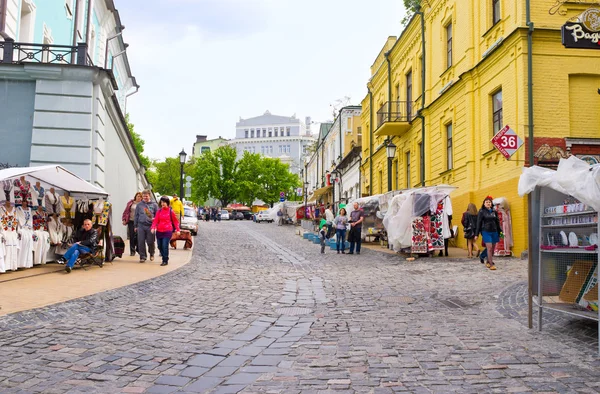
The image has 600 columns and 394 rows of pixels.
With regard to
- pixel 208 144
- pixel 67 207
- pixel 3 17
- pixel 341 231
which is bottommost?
pixel 341 231

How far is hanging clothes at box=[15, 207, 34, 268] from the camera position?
1066cm

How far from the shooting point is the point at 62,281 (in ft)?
30.7

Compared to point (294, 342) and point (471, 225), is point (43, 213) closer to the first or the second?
point (294, 342)

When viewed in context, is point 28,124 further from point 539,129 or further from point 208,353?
point 539,129

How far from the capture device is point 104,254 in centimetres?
1276

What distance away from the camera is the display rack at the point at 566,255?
5.85 m

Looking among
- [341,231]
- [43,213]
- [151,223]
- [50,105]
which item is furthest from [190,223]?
[43,213]

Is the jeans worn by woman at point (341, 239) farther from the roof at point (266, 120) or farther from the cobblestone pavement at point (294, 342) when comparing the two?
the roof at point (266, 120)

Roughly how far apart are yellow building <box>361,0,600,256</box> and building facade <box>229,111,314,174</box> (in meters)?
78.8

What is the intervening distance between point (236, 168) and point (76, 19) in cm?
5659

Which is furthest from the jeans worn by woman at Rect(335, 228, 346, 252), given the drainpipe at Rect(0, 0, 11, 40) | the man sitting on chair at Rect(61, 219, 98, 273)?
the drainpipe at Rect(0, 0, 11, 40)

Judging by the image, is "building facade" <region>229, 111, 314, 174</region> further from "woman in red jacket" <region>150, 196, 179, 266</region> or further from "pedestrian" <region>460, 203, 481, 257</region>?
"woman in red jacket" <region>150, 196, 179, 266</region>

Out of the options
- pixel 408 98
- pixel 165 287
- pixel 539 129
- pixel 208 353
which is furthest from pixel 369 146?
pixel 208 353

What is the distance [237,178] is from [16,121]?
205 ft
